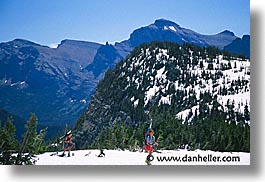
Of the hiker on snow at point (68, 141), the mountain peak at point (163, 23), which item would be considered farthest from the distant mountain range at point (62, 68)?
the hiker on snow at point (68, 141)

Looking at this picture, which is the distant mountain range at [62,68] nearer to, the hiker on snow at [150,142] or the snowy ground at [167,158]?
the snowy ground at [167,158]

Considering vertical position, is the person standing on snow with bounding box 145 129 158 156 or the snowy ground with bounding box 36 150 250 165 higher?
the person standing on snow with bounding box 145 129 158 156

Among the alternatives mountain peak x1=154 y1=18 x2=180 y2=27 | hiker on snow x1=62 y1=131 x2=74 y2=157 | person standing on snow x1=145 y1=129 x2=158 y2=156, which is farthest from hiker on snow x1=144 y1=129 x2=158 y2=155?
mountain peak x1=154 y1=18 x2=180 y2=27

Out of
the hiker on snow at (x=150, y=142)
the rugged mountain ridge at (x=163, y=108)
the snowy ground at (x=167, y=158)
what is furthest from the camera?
the rugged mountain ridge at (x=163, y=108)

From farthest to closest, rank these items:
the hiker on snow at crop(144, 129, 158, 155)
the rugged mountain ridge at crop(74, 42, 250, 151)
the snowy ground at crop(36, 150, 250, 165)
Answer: the rugged mountain ridge at crop(74, 42, 250, 151), the hiker on snow at crop(144, 129, 158, 155), the snowy ground at crop(36, 150, 250, 165)

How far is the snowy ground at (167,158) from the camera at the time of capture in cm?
329

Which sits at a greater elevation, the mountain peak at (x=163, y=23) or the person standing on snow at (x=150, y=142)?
the mountain peak at (x=163, y=23)

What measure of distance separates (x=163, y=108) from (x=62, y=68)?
942mm

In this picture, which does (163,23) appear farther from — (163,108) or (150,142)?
(150,142)

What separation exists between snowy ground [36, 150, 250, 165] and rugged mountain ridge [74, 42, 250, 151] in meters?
0.10

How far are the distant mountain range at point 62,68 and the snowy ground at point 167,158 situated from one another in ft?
1.21

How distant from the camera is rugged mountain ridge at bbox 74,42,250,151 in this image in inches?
140

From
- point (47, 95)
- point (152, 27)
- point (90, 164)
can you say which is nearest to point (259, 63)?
point (152, 27)

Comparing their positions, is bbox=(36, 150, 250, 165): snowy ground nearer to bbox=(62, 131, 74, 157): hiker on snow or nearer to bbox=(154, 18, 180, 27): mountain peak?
bbox=(62, 131, 74, 157): hiker on snow
